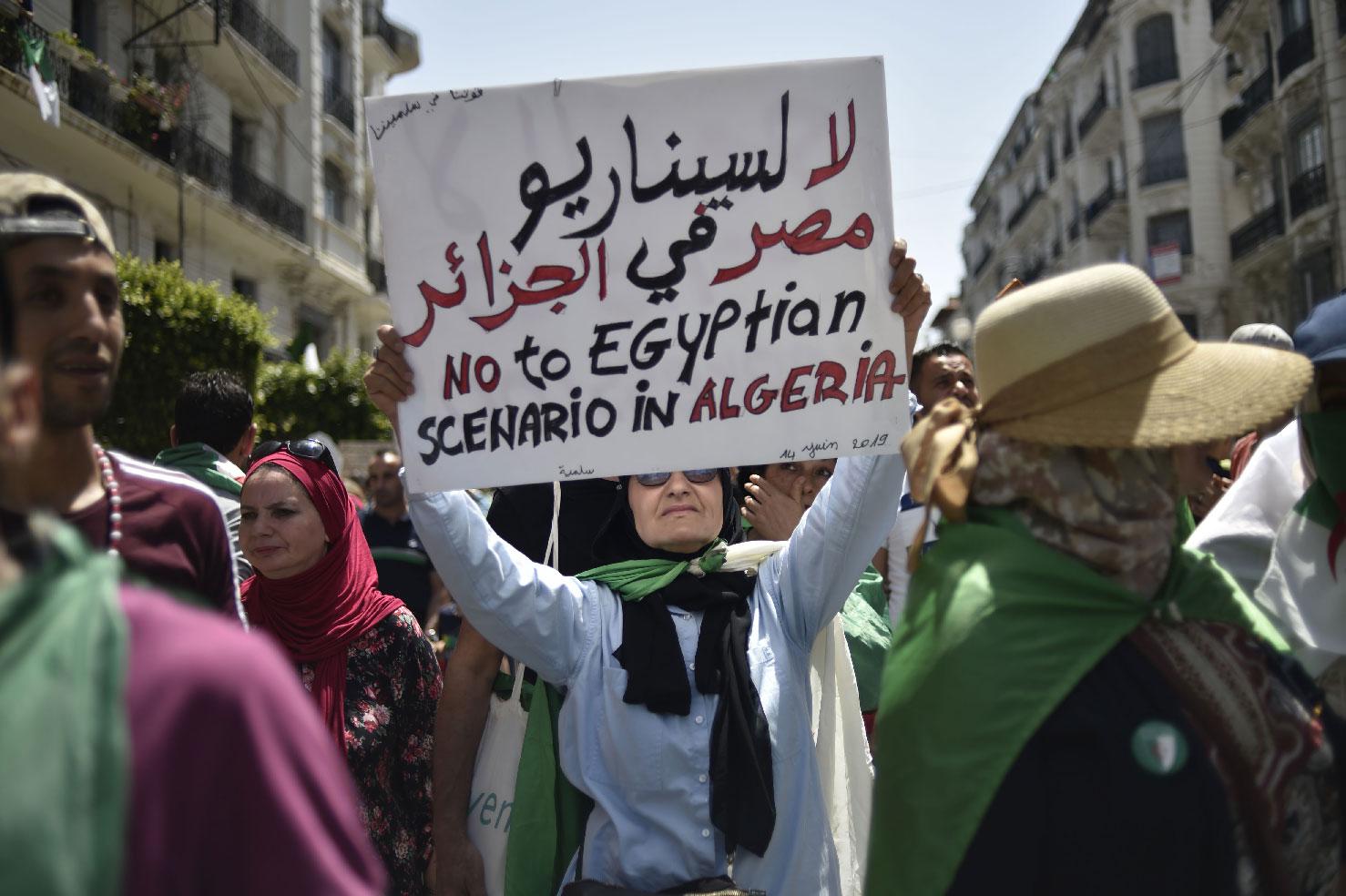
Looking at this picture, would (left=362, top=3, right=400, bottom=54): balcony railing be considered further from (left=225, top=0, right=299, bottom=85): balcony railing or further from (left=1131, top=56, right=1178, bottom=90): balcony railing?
(left=1131, top=56, right=1178, bottom=90): balcony railing

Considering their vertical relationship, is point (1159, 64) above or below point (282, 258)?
above

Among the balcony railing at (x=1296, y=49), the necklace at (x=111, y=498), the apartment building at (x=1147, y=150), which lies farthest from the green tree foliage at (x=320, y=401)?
the balcony railing at (x=1296, y=49)

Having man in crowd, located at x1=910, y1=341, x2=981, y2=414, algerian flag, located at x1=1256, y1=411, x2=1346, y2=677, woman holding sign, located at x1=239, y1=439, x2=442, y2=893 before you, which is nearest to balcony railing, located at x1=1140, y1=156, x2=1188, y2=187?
man in crowd, located at x1=910, y1=341, x2=981, y2=414

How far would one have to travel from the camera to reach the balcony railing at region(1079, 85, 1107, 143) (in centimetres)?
3912

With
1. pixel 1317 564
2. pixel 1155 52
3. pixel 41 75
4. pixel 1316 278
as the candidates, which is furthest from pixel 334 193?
pixel 1317 564

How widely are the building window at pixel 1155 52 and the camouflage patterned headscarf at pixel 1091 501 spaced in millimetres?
37498

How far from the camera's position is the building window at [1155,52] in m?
35.2

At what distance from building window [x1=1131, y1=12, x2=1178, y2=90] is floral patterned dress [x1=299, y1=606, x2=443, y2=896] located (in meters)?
36.9

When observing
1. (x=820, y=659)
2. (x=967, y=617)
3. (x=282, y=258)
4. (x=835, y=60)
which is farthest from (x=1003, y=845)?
(x=282, y=258)

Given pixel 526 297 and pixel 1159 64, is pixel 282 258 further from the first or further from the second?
pixel 1159 64

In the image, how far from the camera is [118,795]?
1.06 meters

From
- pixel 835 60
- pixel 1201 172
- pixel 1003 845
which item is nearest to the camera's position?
pixel 1003 845

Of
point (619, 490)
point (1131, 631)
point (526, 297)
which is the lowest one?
point (1131, 631)

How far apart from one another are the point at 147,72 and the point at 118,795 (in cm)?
2041
